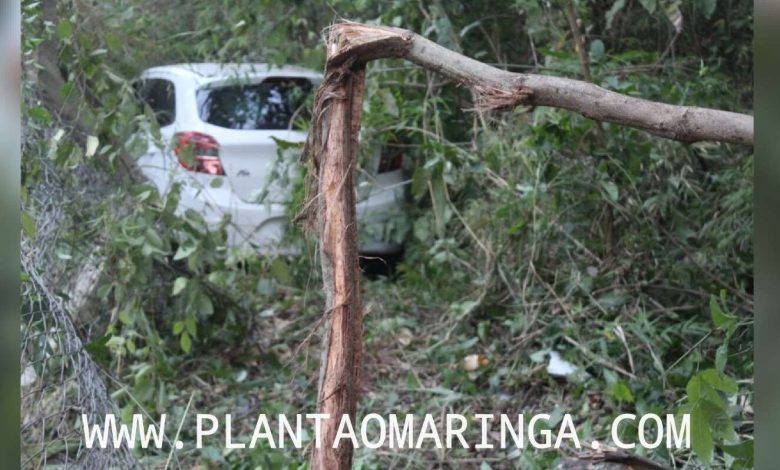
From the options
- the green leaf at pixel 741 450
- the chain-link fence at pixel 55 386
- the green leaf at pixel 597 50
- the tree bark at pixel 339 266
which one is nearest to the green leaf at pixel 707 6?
the green leaf at pixel 597 50

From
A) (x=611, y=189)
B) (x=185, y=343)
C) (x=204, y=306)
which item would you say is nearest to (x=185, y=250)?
(x=204, y=306)

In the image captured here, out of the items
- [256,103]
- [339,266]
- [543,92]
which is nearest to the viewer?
[543,92]

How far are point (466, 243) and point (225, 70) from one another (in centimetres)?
158

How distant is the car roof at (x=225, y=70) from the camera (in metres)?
5.28

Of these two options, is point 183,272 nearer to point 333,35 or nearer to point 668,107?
point 333,35

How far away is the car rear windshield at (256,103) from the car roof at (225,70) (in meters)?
0.04

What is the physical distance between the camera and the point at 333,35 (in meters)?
2.52

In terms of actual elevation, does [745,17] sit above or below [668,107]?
above

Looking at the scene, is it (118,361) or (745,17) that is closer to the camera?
(118,361)

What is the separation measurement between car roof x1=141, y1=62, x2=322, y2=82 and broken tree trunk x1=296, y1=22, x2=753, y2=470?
2751mm

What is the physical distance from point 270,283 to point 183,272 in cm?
45

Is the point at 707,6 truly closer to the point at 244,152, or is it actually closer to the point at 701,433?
the point at 701,433

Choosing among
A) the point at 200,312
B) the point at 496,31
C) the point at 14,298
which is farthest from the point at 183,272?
the point at 14,298

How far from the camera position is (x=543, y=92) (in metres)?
2.33
